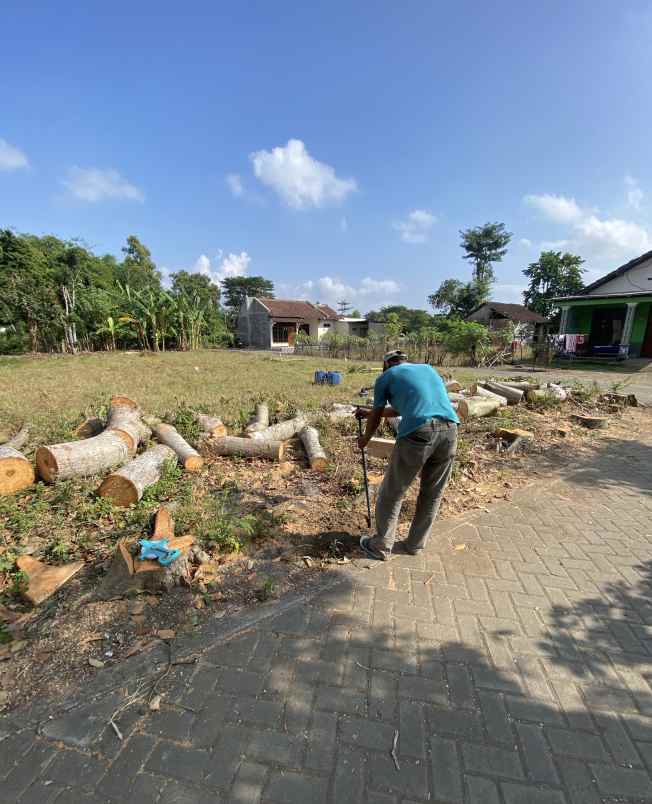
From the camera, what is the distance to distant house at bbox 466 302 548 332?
31.1 metres

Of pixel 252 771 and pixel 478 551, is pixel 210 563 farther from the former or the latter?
pixel 478 551

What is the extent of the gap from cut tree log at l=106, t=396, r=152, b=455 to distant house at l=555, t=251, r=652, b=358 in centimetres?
2049

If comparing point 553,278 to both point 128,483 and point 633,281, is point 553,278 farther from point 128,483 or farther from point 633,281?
point 128,483

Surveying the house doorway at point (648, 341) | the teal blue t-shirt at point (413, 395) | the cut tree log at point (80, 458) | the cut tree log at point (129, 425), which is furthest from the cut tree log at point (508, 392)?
the house doorway at point (648, 341)

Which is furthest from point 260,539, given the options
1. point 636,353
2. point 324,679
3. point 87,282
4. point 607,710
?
point 87,282

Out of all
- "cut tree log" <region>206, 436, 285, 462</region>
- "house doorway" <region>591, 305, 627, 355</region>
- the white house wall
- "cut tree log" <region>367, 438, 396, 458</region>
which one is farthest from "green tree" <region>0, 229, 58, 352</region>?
the white house wall

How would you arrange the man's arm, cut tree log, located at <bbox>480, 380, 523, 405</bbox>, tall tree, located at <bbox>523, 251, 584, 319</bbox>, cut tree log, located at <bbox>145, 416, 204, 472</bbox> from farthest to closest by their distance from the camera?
tall tree, located at <bbox>523, 251, 584, 319</bbox> → cut tree log, located at <bbox>480, 380, 523, 405</bbox> → cut tree log, located at <bbox>145, 416, 204, 472</bbox> → the man's arm

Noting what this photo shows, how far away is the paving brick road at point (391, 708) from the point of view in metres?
1.57

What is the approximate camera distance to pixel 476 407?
7227 millimetres

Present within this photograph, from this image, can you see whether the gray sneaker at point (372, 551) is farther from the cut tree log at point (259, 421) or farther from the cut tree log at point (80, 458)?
the cut tree log at point (80, 458)

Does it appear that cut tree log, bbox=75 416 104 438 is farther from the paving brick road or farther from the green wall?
the green wall

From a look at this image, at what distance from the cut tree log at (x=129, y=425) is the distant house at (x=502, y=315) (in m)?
30.3

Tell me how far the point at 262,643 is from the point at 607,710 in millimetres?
1901

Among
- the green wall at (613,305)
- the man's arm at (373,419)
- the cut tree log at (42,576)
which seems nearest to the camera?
the cut tree log at (42,576)
